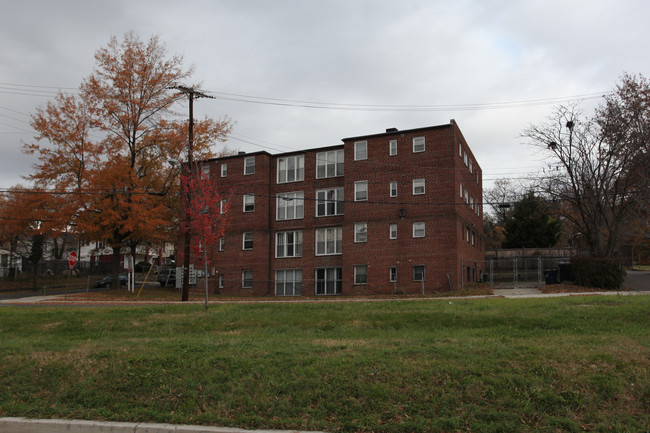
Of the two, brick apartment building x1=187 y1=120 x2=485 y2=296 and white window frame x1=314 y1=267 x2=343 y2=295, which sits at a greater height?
brick apartment building x1=187 y1=120 x2=485 y2=296

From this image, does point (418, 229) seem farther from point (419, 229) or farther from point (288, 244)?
point (288, 244)

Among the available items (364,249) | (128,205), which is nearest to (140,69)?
(128,205)

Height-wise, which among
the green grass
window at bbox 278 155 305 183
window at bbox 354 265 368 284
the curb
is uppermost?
window at bbox 278 155 305 183

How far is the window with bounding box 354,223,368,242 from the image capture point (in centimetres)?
3447

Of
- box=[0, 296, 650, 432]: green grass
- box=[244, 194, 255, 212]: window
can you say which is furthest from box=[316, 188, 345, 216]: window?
box=[0, 296, 650, 432]: green grass

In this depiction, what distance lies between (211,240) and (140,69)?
861 inches

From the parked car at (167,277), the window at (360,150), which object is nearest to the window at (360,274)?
the window at (360,150)

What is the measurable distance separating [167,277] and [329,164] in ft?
66.9

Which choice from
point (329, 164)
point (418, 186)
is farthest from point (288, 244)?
point (418, 186)

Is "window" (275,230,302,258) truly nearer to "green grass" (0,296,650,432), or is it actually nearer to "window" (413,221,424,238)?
"window" (413,221,424,238)

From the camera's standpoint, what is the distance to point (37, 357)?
33.5 feet

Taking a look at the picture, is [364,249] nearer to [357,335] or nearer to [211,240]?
[211,240]

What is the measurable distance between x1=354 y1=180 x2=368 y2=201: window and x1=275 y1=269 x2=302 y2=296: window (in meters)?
7.06

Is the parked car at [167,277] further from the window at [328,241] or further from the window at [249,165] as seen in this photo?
the window at [328,241]
